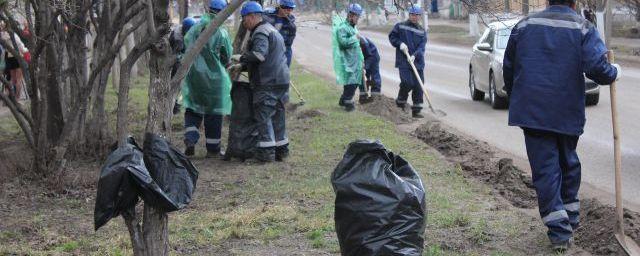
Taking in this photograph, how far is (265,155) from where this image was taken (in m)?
10.1

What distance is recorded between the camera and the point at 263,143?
10.1m

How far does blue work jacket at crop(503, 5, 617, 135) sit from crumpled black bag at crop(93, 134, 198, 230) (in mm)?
2233

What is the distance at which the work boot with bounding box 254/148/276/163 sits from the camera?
399 inches

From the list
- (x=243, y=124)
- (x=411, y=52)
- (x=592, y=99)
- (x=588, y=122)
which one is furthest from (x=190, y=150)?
(x=592, y=99)

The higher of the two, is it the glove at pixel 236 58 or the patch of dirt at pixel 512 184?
the glove at pixel 236 58

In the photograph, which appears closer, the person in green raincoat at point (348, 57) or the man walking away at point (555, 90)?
the man walking away at point (555, 90)

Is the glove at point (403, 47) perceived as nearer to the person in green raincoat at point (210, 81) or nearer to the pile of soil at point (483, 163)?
the pile of soil at point (483, 163)

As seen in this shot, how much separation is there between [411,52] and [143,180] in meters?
10.1

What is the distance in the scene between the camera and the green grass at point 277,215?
21.4ft

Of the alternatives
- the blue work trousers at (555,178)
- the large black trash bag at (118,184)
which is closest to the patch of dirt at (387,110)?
the blue work trousers at (555,178)

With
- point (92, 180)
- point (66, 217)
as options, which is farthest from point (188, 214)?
point (92, 180)

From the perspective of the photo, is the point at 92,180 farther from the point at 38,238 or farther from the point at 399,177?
the point at 399,177

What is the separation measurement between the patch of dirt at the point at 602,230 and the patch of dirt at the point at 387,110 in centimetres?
723

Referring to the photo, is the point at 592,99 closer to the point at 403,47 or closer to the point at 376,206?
the point at 403,47
